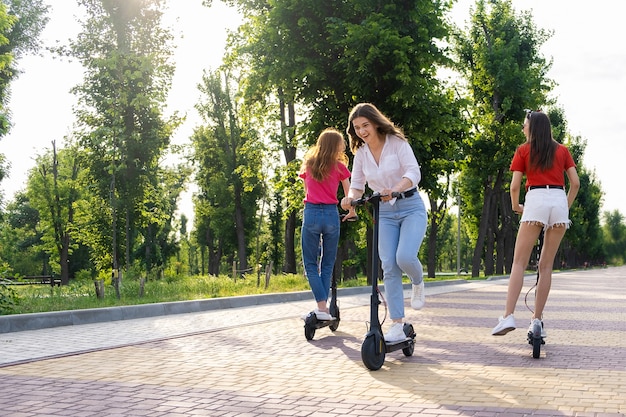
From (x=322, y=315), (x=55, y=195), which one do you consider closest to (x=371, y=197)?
(x=322, y=315)

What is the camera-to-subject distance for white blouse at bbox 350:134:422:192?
6.19 meters

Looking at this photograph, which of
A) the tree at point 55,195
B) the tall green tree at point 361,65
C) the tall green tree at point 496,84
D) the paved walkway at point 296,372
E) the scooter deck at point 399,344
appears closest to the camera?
the paved walkway at point 296,372

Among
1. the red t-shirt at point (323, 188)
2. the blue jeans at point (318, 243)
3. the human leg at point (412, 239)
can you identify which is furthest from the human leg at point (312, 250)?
the human leg at point (412, 239)

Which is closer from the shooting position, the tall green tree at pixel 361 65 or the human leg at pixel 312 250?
the human leg at pixel 312 250

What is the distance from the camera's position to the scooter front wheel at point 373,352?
566 cm

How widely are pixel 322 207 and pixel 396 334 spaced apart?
230 centimetres

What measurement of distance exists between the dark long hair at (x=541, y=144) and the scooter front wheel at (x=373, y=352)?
220 centimetres

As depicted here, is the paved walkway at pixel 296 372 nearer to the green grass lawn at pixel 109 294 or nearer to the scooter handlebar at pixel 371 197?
the scooter handlebar at pixel 371 197

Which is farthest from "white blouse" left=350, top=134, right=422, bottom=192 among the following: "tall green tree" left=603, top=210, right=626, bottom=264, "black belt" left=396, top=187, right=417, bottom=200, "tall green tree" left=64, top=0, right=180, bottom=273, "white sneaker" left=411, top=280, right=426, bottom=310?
"tall green tree" left=603, top=210, right=626, bottom=264

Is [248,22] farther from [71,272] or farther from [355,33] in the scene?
[71,272]

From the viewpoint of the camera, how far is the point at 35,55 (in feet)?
109

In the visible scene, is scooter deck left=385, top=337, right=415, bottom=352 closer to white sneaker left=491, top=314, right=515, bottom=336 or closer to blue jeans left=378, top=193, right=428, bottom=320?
blue jeans left=378, top=193, right=428, bottom=320

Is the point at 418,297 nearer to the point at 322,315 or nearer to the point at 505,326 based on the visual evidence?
the point at 505,326

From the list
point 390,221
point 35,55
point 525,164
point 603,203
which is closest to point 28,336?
point 390,221
